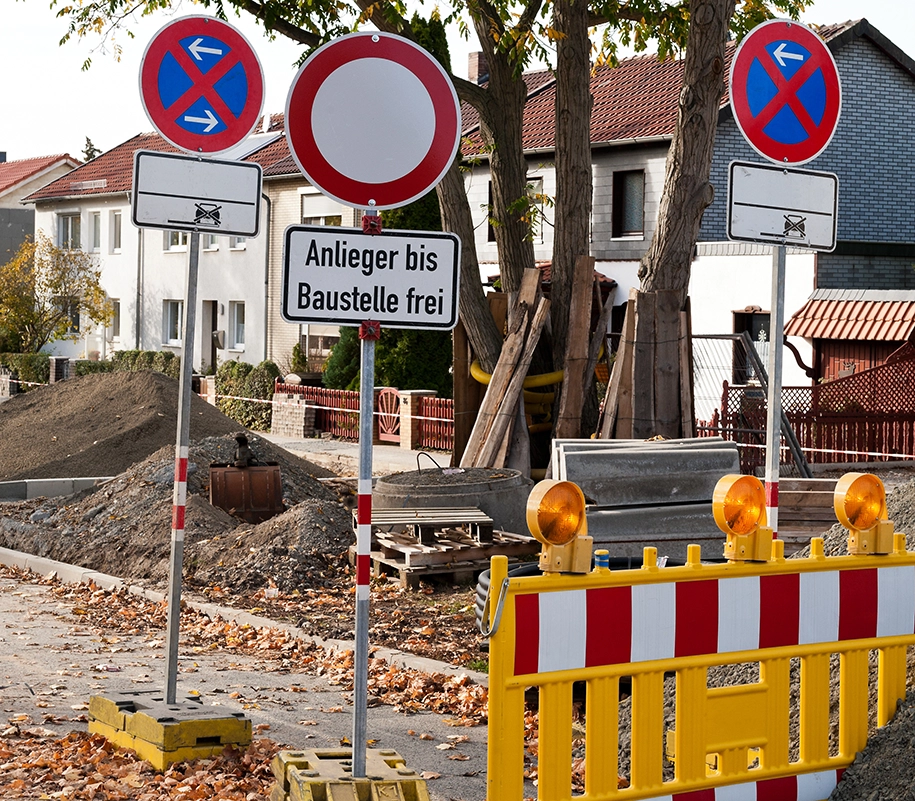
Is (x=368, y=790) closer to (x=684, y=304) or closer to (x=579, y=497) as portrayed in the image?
(x=579, y=497)

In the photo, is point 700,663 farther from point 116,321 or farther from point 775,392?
point 116,321

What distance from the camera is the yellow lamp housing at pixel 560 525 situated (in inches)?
161

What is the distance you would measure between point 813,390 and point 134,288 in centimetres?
3050

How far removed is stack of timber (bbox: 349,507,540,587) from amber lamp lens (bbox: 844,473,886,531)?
5.45m

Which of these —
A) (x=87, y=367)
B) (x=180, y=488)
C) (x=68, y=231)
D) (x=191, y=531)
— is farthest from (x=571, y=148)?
(x=68, y=231)

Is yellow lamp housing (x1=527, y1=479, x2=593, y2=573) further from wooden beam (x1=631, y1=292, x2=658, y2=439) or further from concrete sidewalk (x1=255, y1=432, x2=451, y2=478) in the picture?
concrete sidewalk (x1=255, y1=432, x2=451, y2=478)

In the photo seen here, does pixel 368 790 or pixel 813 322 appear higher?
pixel 813 322

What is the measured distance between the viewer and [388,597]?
32.7ft

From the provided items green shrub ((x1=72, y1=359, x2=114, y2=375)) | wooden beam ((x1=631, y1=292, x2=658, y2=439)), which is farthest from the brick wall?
wooden beam ((x1=631, y1=292, x2=658, y2=439))

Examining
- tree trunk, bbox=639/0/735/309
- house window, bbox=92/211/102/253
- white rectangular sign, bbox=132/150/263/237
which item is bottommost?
white rectangular sign, bbox=132/150/263/237

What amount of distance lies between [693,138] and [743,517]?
7910mm

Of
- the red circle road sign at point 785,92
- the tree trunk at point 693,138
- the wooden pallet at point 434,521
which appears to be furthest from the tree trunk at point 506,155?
the red circle road sign at point 785,92

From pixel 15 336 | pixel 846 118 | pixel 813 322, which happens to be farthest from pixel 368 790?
pixel 15 336

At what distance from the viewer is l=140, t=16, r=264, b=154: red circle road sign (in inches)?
230
